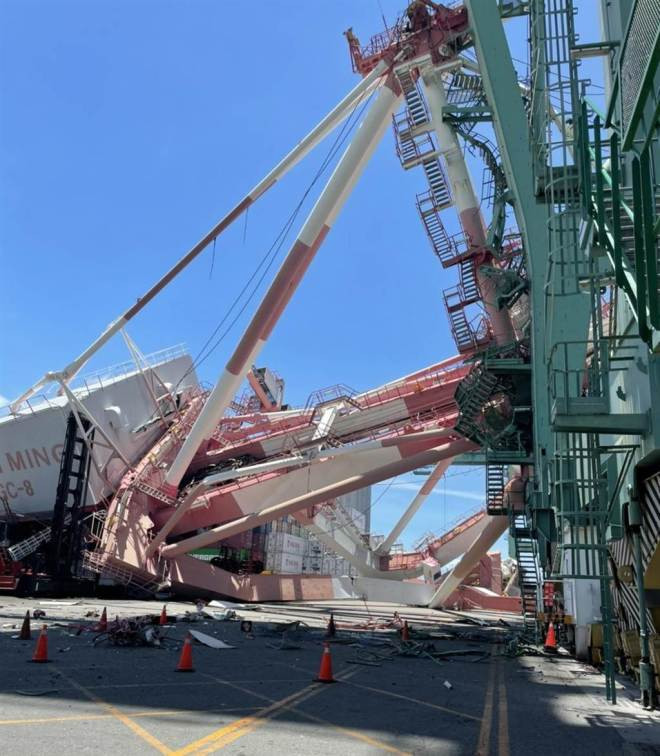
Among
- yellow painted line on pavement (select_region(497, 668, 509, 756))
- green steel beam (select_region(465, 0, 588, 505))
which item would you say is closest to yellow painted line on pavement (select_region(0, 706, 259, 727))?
yellow painted line on pavement (select_region(497, 668, 509, 756))

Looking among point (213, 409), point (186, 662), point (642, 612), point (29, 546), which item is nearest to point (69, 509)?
point (29, 546)

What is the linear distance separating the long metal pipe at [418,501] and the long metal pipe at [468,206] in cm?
1146

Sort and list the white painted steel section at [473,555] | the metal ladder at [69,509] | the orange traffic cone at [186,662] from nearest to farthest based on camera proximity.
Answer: the orange traffic cone at [186,662] < the metal ladder at [69,509] < the white painted steel section at [473,555]

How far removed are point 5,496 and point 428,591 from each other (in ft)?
69.0

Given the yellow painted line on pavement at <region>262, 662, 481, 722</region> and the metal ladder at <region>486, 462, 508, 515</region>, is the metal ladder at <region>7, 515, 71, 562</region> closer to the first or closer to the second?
the metal ladder at <region>486, 462, 508, 515</region>

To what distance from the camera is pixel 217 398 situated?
1022 inches

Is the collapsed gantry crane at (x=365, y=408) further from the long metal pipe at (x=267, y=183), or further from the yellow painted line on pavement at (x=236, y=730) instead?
the yellow painted line on pavement at (x=236, y=730)

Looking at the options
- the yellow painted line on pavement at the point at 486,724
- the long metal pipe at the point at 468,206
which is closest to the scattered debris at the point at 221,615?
the yellow painted line on pavement at the point at 486,724

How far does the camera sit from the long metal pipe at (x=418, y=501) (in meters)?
33.3

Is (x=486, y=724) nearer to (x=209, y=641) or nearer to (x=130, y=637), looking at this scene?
(x=130, y=637)

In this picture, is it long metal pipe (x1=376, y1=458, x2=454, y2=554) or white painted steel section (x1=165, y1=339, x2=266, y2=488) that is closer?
white painted steel section (x1=165, y1=339, x2=266, y2=488)

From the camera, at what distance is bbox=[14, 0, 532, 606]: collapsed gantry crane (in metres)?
21.5

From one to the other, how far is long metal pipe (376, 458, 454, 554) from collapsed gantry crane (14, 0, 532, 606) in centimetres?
16

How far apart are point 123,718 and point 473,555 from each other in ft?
81.8
